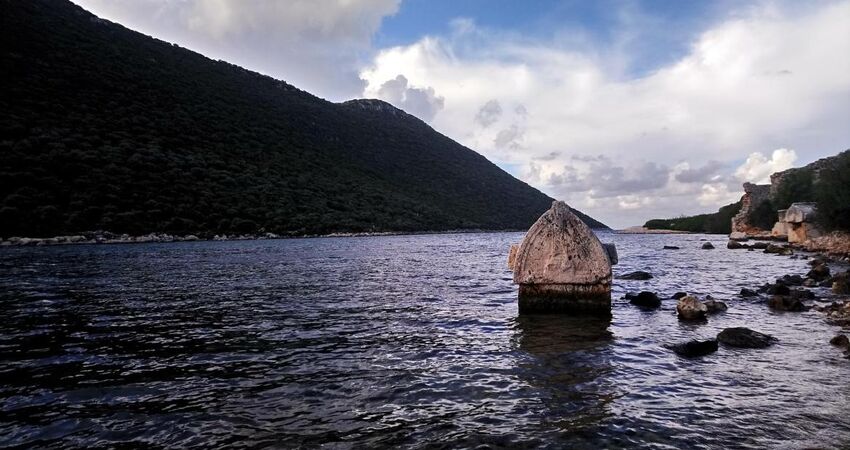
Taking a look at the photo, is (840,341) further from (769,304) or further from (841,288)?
(841,288)

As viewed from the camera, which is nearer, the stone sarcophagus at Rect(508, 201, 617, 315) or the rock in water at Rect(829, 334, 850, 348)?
the rock in water at Rect(829, 334, 850, 348)

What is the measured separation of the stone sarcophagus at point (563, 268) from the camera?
43.7ft

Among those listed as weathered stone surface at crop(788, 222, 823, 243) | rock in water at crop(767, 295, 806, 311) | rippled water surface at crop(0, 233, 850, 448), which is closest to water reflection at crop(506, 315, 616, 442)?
rippled water surface at crop(0, 233, 850, 448)

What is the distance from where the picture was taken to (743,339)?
10.3 meters

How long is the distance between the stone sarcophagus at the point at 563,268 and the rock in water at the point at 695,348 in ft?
11.9

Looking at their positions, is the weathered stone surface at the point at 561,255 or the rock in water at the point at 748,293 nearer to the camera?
the weathered stone surface at the point at 561,255

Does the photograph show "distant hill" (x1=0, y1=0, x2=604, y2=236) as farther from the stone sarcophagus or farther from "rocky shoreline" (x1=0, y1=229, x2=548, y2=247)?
the stone sarcophagus

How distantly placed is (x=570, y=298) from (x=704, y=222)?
149048mm

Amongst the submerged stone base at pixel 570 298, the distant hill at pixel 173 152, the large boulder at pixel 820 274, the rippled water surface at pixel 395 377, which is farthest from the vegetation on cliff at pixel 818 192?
the distant hill at pixel 173 152

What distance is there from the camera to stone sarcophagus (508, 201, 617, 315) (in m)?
13.3

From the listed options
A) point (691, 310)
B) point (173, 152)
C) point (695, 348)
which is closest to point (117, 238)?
point (173, 152)

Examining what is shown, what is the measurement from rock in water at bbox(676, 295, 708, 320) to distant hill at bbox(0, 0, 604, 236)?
50.9 m

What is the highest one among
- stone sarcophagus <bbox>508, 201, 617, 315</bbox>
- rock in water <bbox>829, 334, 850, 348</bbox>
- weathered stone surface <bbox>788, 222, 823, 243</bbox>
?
weathered stone surface <bbox>788, 222, 823, 243</bbox>

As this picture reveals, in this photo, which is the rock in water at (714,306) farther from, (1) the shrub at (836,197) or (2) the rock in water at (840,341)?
(1) the shrub at (836,197)
